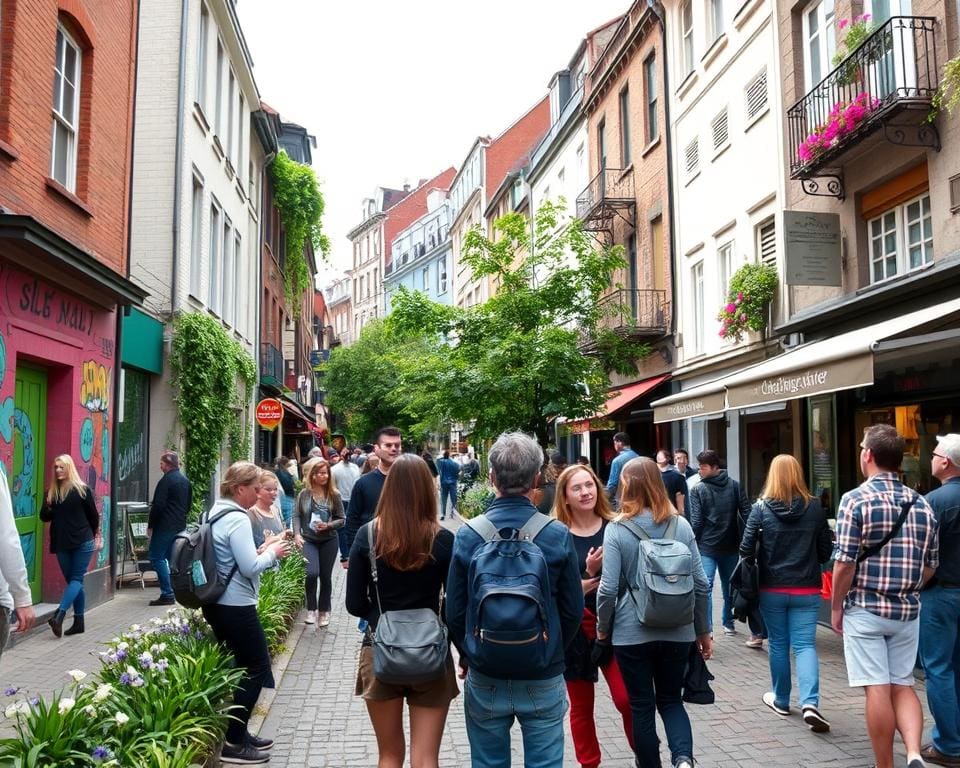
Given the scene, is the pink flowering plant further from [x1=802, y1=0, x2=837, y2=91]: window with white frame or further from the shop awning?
the shop awning

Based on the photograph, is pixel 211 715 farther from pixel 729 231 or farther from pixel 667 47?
pixel 667 47

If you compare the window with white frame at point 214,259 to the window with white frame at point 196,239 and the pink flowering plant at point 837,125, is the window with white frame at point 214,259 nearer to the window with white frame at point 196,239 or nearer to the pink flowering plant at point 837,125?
the window with white frame at point 196,239

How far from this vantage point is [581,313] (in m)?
18.5

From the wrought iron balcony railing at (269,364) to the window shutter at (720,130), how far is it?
1424 centimetres

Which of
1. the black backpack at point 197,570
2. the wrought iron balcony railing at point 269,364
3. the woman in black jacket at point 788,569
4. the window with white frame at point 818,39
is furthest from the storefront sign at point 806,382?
the wrought iron balcony railing at point 269,364

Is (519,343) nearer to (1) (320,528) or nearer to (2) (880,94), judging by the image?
(2) (880,94)

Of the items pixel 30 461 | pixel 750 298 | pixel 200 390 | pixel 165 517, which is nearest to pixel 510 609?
pixel 30 461

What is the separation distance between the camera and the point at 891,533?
16.0 feet

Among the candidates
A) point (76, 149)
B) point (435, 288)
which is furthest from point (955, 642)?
point (435, 288)

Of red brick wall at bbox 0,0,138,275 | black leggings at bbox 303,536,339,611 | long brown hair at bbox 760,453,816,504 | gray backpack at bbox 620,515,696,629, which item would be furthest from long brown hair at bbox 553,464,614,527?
red brick wall at bbox 0,0,138,275

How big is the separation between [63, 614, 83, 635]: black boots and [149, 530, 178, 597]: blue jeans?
1.80 m

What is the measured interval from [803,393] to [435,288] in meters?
55.4

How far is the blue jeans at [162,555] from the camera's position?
11.0 meters

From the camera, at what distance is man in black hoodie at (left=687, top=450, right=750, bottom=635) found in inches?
345
